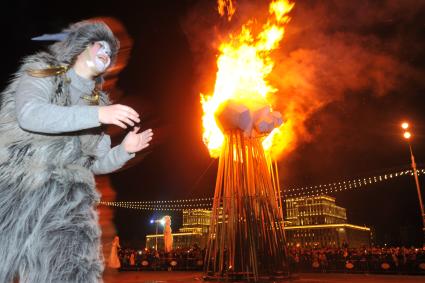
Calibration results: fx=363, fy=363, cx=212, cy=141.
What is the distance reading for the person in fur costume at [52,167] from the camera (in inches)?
76.6

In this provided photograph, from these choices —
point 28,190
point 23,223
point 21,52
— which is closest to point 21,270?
point 23,223

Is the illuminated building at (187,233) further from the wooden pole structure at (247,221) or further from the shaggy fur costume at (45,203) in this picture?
the shaggy fur costume at (45,203)

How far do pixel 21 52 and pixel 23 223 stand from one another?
359 centimetres

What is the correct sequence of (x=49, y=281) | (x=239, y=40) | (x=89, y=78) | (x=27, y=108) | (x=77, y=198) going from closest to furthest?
1. (x=49, y=281)
2. (x=27, y=108)
3. (x=77, y=198)
4. (x=89, y=78)
5. (x=239, y=40)

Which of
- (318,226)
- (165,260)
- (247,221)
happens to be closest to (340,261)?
(165,260)

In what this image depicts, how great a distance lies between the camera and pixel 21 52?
4852mm

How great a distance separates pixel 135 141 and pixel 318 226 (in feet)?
282

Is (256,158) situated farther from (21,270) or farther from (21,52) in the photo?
(21,270)

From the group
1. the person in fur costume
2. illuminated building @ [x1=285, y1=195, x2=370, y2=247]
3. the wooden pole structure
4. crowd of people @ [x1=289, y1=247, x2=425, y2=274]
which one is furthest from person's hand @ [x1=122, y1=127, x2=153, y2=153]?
illuminated building @ [x1=285, y1=195, x2=370, y2=247]

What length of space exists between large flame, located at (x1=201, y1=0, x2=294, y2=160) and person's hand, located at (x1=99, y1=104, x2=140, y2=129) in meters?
10.0

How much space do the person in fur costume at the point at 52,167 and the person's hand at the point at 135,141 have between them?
225mm

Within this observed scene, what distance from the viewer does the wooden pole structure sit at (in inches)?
392

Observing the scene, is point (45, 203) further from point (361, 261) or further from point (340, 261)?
point (340, 261)

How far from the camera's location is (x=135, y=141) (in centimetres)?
269
